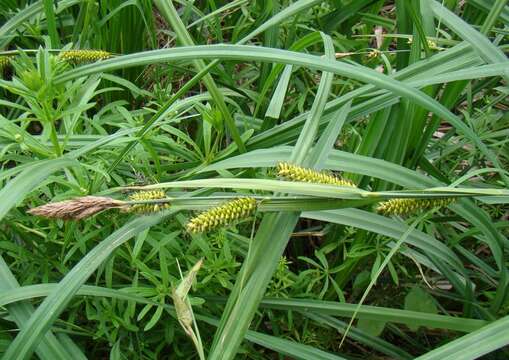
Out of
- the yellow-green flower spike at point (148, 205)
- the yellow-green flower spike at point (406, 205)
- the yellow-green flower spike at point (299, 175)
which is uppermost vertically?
the yellow-green flower spike at point (406, 205)

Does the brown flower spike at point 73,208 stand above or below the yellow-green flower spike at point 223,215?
below

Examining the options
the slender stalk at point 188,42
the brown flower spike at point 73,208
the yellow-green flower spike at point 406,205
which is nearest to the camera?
the brown flower spike at point 73,208

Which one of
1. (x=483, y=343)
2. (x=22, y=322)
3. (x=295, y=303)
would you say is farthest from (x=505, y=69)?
(x=22, y=322)

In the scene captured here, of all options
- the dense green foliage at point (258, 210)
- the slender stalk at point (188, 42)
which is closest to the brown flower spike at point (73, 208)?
the dense green foliage at point (258, 210)

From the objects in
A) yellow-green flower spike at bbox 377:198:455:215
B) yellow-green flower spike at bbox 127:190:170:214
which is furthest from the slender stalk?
yellow-green flower spike at bbox 377:198:455:215

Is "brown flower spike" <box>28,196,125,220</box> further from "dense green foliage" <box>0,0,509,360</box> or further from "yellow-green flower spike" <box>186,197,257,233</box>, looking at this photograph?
"yellow-green flower spike" <box>186,197,257,233</box>

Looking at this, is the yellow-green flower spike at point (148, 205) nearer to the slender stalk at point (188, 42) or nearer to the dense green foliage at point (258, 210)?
the dense green foliage at point (258, 210)

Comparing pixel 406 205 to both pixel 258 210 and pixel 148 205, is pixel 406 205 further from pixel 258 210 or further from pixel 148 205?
pixel 148 205

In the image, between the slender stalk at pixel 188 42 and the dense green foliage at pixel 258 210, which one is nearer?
the dense green foliage at pixel 258 210
